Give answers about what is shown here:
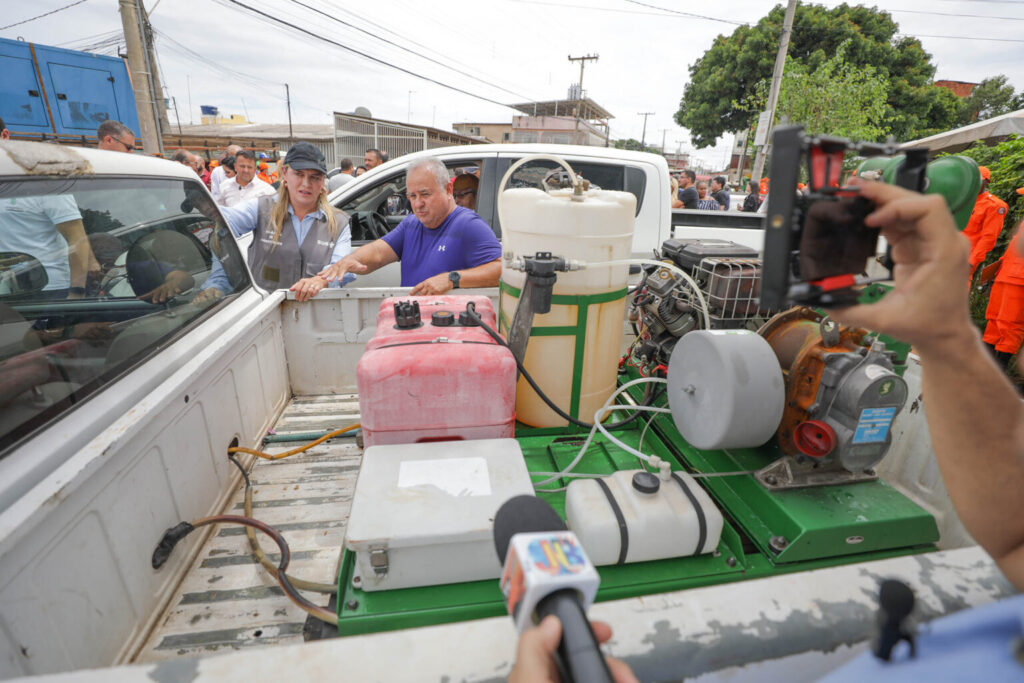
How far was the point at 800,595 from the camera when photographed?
33.8 inches

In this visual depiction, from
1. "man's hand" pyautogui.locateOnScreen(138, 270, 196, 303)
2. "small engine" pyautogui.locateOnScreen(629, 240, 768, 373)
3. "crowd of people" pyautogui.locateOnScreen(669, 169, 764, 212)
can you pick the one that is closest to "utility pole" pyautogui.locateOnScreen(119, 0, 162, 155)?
"man's hand" pyautogui.locateOnScreen(138, 270, 196, 303)

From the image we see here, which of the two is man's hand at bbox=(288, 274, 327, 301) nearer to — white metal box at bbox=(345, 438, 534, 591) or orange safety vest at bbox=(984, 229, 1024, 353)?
white metal box at bbox=(345, 438, 534, 591)

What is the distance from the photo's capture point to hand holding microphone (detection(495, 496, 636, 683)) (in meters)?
0.53

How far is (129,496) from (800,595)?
184cm

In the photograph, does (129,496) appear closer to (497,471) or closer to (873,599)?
(497,471)

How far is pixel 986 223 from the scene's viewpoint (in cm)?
482

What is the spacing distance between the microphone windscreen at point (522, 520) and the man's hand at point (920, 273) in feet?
2.03

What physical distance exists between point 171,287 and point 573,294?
182cm

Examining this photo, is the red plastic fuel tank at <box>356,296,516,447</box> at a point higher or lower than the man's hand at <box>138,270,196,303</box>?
lower

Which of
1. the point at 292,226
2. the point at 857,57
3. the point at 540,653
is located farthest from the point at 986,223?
the point at 857,57

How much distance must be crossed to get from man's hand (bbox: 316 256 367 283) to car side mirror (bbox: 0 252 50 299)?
1.43 meters

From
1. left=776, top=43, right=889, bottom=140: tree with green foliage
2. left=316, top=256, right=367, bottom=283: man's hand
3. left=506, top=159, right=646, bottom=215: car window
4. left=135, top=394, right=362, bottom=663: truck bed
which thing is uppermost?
left=776, top=43, right=889, bottom=140: tree with green foliage

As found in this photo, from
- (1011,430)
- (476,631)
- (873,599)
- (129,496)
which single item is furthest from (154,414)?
(1011,430)

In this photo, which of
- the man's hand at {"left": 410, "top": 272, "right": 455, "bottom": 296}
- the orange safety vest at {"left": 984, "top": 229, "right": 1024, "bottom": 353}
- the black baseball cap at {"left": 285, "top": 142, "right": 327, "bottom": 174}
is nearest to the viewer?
the man's hand at {"left": 410, "top": 272, "right": 455, "bottom": 296}
